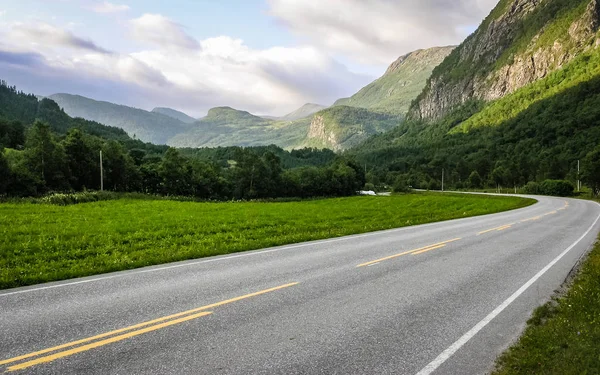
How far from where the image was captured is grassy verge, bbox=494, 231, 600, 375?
5.81m

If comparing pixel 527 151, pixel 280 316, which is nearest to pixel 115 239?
pixel 280 316

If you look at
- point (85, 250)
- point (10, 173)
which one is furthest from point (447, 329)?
point (10, 173)

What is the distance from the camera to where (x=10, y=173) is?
52719 millimetres

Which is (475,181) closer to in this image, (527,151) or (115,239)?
(527,151)

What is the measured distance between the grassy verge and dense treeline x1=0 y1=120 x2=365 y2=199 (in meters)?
59.0

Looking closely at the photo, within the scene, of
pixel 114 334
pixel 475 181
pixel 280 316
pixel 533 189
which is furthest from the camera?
pixel 475 181

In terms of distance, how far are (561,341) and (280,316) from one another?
16.6 feet

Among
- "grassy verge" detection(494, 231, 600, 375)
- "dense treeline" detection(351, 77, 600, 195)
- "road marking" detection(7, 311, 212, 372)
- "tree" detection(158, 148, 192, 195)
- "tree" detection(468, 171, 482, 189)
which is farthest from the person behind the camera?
"tree" detection(468, 171, 482, 189)

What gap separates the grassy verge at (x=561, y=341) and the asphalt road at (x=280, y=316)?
13.4 inches

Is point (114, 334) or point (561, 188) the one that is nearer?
point (114, 334)

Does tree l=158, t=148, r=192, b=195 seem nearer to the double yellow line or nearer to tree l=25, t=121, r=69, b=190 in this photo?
tree l=25, t=121, r=69, b=190

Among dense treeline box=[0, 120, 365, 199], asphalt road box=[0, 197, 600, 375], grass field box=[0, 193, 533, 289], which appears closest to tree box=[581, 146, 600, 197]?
dense treeline box=[0, 120, 365, 199]

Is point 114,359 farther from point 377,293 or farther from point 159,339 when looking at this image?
point 377,293

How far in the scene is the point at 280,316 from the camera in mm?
7766
